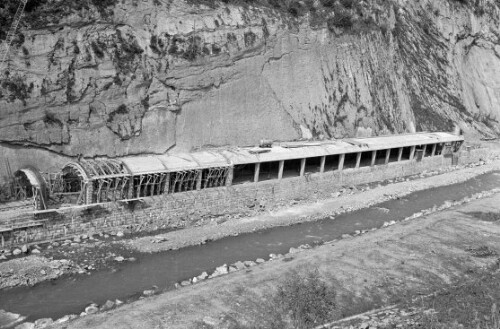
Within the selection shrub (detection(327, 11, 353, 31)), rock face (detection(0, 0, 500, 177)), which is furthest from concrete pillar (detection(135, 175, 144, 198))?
shrub (detection(327, 11, 353, 31))

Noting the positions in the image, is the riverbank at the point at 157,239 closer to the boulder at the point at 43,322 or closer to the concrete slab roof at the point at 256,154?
the concrete slab roof at the point at 256,154

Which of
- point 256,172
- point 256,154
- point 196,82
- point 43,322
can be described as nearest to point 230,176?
point 256,172

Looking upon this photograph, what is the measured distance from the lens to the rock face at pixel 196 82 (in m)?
26.6

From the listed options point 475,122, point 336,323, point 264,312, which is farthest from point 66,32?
point 475,122

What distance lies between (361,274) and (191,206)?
383 inches

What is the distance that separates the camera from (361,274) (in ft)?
65.6

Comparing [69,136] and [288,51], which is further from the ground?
[288,51]

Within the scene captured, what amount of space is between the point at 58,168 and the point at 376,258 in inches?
625

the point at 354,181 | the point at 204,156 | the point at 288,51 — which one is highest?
the point at 288,51

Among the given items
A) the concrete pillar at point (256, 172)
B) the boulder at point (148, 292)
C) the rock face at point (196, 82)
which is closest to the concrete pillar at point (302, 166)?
the concrete pillar at point (256, 172)

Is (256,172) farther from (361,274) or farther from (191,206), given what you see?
(361,274)

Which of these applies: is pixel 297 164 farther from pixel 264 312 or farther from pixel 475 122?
pixel 475 122

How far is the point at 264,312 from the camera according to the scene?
55.6ft

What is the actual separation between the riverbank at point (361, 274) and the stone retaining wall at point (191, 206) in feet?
21.2
